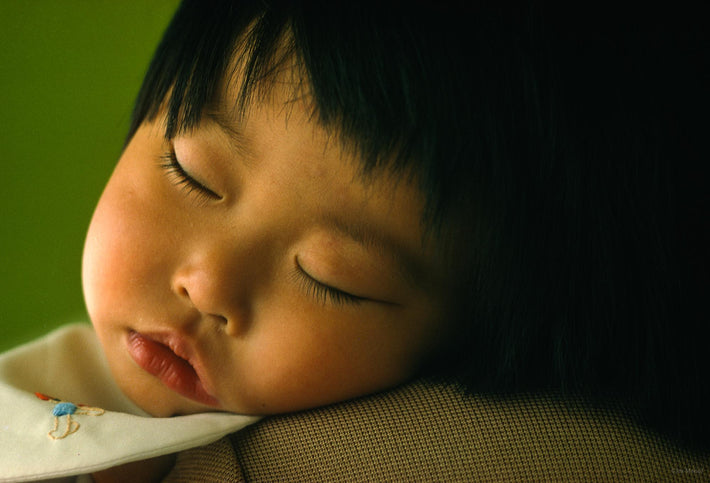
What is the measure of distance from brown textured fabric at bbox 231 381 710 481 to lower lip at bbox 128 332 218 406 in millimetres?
62

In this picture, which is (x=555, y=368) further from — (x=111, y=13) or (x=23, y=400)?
(x=111, y=13)

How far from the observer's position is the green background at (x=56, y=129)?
101 cm

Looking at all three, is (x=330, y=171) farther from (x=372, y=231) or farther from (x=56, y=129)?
(x=56, y=129)

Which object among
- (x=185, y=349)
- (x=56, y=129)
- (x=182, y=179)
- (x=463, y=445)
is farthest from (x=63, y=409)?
(x=56, y=129)

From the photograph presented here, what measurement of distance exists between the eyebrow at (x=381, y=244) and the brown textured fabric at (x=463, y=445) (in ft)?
0.39

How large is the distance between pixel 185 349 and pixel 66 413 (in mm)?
121

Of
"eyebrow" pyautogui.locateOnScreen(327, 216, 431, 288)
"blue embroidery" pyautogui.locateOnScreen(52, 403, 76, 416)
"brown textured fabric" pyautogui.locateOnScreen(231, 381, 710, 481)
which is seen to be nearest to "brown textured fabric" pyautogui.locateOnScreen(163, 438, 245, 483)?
"brown textured fabric" pyautogui.locateOnScreen(231, 381, 710, 481)

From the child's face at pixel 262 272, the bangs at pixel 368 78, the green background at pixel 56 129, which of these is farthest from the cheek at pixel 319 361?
the green background at pixel 56 129

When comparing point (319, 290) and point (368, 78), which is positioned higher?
point (368, 78)

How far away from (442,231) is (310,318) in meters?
0.14

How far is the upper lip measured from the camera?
24.3 inches

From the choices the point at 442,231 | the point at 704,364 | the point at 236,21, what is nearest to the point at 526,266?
the point at 442,231

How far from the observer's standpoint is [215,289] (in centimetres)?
58

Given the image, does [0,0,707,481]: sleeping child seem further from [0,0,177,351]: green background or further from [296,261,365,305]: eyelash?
[0,0,177,351]: green background
